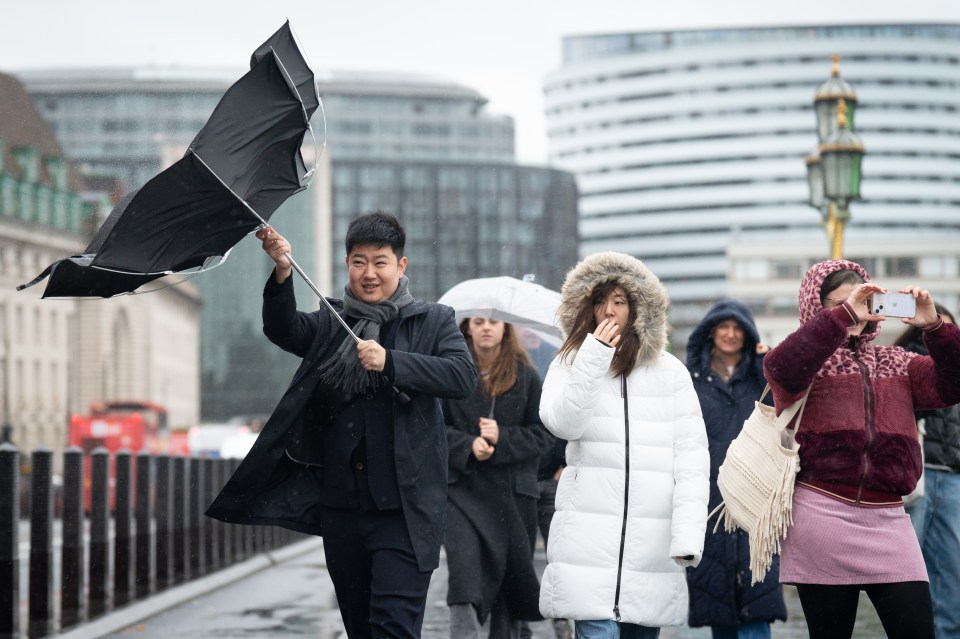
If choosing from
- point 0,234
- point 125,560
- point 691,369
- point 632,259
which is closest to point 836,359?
point 632,259

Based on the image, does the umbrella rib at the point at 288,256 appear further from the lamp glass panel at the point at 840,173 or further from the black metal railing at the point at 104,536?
the lamp glass panel at the point at 840,173

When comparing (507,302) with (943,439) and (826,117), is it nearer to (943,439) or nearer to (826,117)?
(943,439)

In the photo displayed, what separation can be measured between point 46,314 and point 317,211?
53.1 meters

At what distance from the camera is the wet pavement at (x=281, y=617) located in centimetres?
1009

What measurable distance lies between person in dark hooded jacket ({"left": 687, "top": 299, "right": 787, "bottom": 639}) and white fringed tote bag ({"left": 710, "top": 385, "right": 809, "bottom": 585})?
1.52 metres

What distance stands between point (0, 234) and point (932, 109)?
4589 inches

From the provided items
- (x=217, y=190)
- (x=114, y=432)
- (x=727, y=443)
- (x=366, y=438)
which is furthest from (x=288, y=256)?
(x=114, y=432)

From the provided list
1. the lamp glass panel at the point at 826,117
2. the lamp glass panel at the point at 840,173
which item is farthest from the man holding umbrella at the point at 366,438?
the lamp glass panel at the point at 826,117

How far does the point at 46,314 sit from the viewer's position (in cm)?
7875

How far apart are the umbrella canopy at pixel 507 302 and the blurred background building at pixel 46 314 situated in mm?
52688

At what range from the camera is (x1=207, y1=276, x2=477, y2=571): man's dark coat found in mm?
5598

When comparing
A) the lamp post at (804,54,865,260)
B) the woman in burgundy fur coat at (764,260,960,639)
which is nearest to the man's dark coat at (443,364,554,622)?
the woman in burgundy fur coat at (764,260,960,639)

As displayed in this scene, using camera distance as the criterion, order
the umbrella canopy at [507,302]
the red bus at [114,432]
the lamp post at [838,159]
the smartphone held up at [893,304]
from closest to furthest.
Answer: the smartphone held up at [893,304] < the umbrella canopy at [507,302] < the lamp post at [838,159] < the red bus at [114,432]

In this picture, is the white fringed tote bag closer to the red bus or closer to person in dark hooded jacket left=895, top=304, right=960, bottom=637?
person in dark hooded jacket left=895, top=304, right=960, bottom=637
